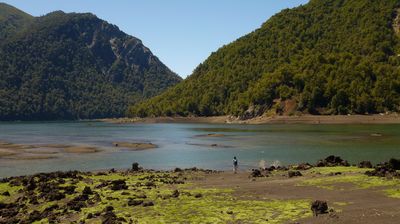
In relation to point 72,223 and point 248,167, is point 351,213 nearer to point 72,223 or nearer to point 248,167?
point 72,223

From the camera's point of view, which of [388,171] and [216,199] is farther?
[388,171]

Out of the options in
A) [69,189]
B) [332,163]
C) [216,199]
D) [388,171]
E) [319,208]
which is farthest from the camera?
[332,163]

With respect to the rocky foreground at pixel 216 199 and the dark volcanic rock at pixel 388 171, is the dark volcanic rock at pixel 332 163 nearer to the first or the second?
the rocky foreground at pixel 216 199

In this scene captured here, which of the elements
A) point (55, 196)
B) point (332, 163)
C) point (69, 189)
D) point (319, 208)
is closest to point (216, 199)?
point (319, 208)

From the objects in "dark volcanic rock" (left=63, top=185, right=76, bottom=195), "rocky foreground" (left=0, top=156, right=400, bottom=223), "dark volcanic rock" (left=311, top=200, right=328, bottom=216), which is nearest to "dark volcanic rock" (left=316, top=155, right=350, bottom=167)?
"rocky foreground" (left=0, top=156, right=400, bottom=223)

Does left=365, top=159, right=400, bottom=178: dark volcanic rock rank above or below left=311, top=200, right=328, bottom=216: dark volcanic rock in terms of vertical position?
above

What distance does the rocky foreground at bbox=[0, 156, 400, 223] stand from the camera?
90.8 feet

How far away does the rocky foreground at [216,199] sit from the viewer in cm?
2769

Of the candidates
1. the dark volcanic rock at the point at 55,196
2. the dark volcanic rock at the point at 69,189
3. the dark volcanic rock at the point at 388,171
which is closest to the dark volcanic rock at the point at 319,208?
the dark volcanic rock at the point at 388,171

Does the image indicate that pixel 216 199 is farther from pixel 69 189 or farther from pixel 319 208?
pixel 69 189

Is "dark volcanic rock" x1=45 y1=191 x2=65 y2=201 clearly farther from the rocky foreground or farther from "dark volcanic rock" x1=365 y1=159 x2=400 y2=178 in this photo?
"dark volcanic rock" x1=365 y1=159 x2=400 y2=178

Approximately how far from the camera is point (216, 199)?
112 feet

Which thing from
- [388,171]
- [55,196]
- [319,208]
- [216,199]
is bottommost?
[55,196]

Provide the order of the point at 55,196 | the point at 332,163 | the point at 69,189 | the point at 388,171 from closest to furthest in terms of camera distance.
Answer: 1. the point at 55,196
2. the point at 388,171
3. the point at 69,189
4. the point at 332,163
